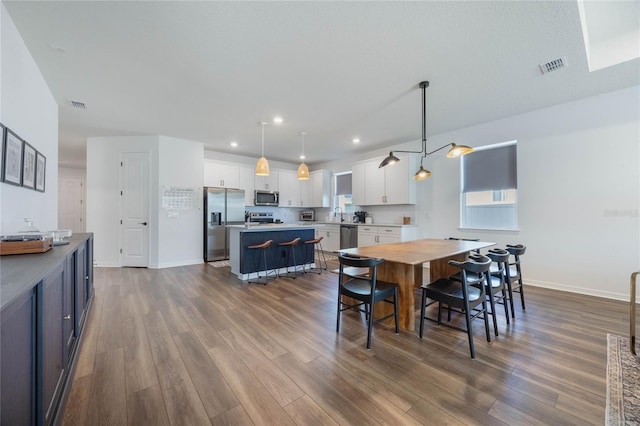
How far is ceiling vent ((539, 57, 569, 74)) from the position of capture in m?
2.63

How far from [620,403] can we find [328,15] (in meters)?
3.29

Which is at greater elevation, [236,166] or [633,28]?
[633,28]

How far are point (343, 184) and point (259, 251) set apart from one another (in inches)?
149

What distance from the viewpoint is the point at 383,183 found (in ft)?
19.4

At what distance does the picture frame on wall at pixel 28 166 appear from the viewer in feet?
7.44

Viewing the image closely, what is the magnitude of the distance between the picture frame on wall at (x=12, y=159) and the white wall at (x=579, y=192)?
595cm

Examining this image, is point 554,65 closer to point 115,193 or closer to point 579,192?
point 579,192

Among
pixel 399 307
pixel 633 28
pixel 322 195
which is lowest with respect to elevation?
pixel 399 307

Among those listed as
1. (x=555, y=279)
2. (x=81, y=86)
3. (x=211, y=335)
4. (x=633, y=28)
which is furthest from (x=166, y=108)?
(x=555, y=279)

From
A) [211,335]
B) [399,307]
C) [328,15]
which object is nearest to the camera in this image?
[328,15]

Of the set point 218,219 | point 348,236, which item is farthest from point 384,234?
point 218,219

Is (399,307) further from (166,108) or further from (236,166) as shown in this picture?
(236,166)

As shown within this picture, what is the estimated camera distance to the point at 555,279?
3.83m

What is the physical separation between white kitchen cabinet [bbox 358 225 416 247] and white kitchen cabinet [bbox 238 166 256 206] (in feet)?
9.92
